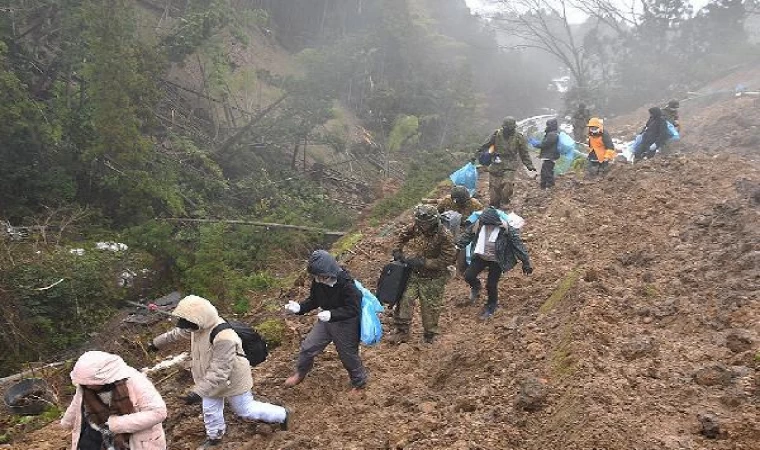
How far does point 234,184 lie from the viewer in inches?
635

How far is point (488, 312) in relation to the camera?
7141mm

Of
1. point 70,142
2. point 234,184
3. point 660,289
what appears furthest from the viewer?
point 234,184

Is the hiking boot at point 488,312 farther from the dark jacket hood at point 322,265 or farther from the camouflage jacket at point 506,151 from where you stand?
the camouflage jacket at point 506,151

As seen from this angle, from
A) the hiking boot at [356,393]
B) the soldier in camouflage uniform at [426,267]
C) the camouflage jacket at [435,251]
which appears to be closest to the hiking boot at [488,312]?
the soldier in camouflage uniform at [426,267]

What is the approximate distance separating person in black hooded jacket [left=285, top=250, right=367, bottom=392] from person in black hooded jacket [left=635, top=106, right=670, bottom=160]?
884 centimetres

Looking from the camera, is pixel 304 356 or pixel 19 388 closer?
pixel 304 356

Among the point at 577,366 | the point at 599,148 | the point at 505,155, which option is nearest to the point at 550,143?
the point at 599,148

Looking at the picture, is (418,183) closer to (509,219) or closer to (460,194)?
(460,194)

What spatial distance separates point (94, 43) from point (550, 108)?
2985cm

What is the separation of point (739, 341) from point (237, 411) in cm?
402

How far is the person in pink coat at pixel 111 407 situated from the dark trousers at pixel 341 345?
2.02 m

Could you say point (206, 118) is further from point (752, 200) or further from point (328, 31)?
point (752, 200)

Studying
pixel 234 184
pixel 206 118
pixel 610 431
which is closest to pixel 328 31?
pixel 206 118

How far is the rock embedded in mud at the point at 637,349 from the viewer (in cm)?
493
